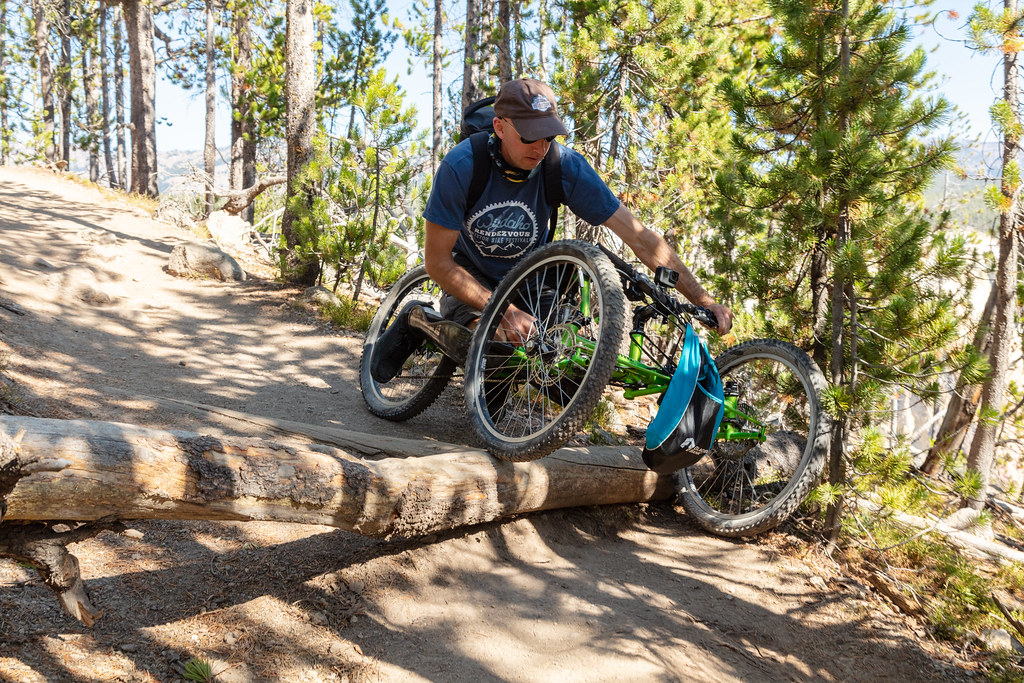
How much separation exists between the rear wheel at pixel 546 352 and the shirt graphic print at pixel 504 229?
1.36ft

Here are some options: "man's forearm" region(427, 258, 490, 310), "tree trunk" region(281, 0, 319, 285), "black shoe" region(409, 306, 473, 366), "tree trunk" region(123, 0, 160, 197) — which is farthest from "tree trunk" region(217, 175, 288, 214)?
"man's forearm" region(427, 258, 490, 310)

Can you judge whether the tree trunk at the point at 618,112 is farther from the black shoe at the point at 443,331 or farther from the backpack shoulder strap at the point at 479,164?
the backpack shoulder strap at the point at 479,164

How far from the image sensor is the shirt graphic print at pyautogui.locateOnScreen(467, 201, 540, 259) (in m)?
3.59

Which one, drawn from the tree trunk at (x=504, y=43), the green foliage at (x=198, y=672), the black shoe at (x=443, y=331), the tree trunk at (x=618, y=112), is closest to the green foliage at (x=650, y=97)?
the tree trunk at (x=618, y=112)

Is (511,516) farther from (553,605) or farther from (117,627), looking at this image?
(117,627)

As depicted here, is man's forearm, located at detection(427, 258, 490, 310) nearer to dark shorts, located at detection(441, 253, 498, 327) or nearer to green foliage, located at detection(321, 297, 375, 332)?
dark shorts, located at detection(441, 253, 498, 327)

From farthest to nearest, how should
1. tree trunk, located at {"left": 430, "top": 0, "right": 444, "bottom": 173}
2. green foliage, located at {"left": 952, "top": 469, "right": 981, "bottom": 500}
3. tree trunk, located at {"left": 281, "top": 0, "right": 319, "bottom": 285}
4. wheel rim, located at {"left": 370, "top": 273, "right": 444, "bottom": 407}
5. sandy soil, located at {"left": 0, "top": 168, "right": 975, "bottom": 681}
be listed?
tree trunk, located at {"left": 430, "top": 0, "right": 444, "bottom": 173} < tree trunk, located at {"left": 281, "top": 0, "right": 319, "bottom": 285} < wheel rim, located at {"left": 370, "top": 273, "right": 444, "bottom": 407} < green foliage, located at {"left": 952, "top": 469, "right": 981, "bottom": 500} < sandy soil, located at {"left": 0, "top": 168, "right": 975, "bottom": 681}

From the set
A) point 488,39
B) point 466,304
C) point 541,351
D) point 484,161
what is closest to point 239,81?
point 488,39

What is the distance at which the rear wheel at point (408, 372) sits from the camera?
452 cm

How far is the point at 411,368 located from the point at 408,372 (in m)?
0.06

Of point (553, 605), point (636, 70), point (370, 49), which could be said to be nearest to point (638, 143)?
point (636, 70)

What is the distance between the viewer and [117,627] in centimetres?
229

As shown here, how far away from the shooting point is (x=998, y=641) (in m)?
3.02

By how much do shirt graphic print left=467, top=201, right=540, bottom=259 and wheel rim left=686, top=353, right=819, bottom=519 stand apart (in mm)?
1353
